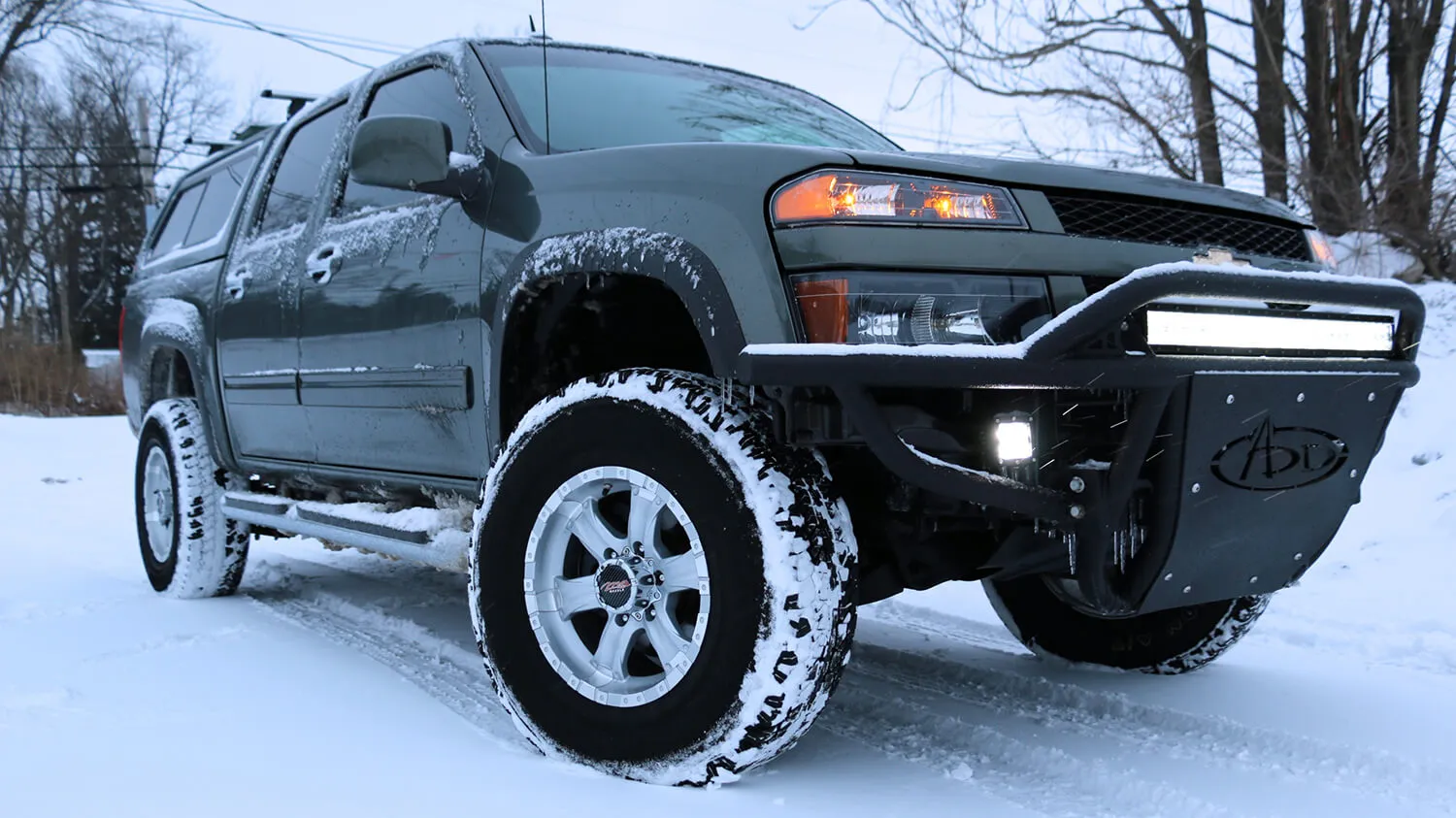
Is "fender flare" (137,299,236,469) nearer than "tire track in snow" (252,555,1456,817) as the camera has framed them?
No

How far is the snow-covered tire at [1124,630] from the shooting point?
126 inches

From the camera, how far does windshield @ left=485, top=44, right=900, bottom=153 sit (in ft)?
10.2

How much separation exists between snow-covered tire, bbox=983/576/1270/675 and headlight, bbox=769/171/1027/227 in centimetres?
133

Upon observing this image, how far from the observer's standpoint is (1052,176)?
2.34 metres

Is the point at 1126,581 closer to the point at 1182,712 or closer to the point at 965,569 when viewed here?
the point at 965,569

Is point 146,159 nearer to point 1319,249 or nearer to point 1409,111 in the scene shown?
point 1409,111

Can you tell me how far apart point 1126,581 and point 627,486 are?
3.41ft

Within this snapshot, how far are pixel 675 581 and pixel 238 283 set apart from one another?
2780 mm

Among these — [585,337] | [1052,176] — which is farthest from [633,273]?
[1052,176]

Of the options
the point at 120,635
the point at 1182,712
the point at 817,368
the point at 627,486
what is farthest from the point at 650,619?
the point at 120,635

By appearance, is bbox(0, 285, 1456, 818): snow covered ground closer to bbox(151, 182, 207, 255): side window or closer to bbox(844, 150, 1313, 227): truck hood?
bbox(844, 150, 1313, 227): truck hood

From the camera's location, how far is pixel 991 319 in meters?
2.14

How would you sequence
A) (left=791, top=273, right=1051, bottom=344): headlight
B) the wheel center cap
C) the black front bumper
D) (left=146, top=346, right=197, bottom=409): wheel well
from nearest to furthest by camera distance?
1. the black front bumper
2. (left=791, top=273, right=1051, bottom=344): headlight
3. the wheel center cap
4. (left=146, top=346, right=197, bottom=409): wheel well

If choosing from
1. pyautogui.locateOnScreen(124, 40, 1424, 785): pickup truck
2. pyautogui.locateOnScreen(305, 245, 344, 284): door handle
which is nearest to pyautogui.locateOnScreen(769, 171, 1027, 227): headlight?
pyautogui.locateOnScreen(124, 40, 1424, 785): pickup truck
